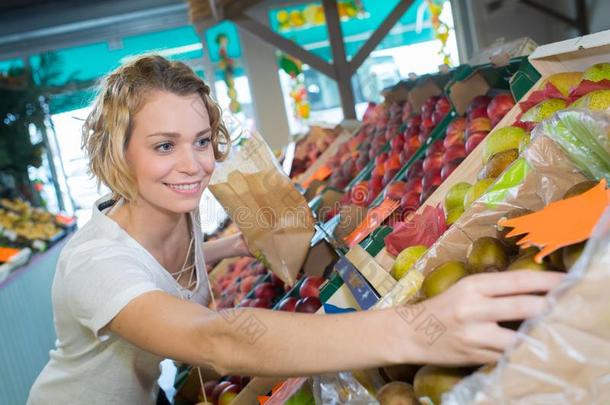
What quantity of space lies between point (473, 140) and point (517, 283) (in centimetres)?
121

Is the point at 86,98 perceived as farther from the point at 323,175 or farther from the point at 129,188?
the point at 323,175

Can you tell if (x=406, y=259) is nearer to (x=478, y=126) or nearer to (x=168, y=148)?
(x=168, y=148)

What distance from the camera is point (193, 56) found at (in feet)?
31.4

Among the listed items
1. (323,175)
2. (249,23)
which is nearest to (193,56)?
(249,23)

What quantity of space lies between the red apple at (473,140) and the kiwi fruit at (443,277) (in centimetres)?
89

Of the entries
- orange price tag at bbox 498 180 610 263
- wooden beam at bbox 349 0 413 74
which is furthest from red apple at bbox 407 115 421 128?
wooden beam at bbox 349 0 413 74

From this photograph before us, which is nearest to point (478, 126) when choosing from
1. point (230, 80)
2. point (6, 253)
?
point (6, 253)

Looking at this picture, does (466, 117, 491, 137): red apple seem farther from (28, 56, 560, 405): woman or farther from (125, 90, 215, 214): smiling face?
(125, 90, 215, 214): smiling face

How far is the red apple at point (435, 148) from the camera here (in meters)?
2.13

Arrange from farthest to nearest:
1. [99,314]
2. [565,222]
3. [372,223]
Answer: [372,223]
[99,314]
[565,222]

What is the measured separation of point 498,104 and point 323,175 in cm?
135

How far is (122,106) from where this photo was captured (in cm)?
141

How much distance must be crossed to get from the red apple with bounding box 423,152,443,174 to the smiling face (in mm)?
791

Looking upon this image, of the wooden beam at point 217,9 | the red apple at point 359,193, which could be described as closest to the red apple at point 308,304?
the red apple at point 359,193
